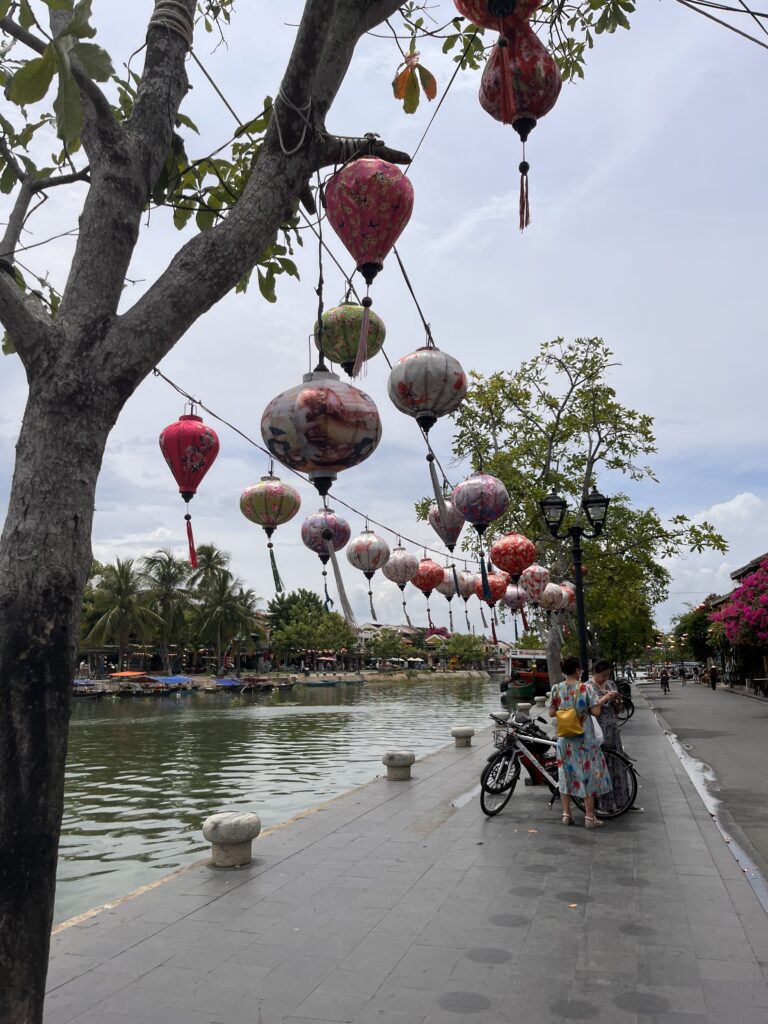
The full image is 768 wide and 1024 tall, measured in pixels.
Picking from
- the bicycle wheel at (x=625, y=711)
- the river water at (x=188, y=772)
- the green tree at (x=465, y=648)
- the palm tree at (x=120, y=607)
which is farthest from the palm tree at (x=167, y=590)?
the green tree at (x=465, y=648)

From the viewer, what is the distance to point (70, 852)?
9.54 meters

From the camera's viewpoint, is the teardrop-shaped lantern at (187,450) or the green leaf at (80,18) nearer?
the green leaf at (80,18)

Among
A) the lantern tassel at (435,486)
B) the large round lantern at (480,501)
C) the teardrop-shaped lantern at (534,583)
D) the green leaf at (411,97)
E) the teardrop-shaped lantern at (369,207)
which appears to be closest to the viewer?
the teardrop-shaped lantern at (369,207)

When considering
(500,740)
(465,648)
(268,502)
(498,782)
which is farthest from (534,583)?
(465,648)

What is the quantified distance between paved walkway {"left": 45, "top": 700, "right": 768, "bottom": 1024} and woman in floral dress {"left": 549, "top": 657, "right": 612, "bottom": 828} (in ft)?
1.34

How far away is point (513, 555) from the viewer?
39.9 feet

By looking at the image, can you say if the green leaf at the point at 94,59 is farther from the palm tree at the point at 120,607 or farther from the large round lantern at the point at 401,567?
the palm tree at the point at 120,607

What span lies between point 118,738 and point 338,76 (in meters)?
24.6

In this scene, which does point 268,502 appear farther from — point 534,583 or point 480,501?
point 534,583

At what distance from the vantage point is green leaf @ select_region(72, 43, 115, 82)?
2434mm

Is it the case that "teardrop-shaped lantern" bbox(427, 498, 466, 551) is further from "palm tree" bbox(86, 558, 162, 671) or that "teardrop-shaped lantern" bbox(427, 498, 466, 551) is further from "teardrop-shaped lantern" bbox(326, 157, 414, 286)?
"palm tree" bbox(86, 558, 162, 671)

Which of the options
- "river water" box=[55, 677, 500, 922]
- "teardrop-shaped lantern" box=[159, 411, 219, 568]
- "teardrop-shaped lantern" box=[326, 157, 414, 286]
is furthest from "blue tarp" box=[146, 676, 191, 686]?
"teardrop-shaped lantern" box=[326, 157, 414, 286]

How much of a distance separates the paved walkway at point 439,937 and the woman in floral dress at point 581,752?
410 mm

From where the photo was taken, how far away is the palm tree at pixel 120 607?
5388 centimetres
